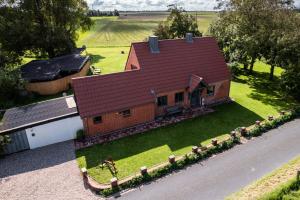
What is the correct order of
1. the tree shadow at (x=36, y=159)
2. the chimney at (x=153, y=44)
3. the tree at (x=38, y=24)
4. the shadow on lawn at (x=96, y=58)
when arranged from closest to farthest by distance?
1. the tree shadow at (x=36, y=159)
2. the chimney at (x=153, y=44)
3. the tree at (x=38, y=24)
4. the shadow on lawn at (x=96, y=58)

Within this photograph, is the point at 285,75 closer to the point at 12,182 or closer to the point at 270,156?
the point at 270,156

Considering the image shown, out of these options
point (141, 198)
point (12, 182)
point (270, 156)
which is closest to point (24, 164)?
point (12, 182)

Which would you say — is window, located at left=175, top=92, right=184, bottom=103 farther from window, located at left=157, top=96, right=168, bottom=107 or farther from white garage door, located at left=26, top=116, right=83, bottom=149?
white garage door, located at left=26, top=116, right=83, bottom=149

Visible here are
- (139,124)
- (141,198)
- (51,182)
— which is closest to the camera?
(141,198)

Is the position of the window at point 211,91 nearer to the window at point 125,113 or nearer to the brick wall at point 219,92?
the brick wall at point 219,92

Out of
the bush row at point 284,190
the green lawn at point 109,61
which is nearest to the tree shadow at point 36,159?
the bush row at point 284,190

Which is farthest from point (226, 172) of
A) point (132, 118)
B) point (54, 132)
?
point (54, 132)

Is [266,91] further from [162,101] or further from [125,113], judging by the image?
[125,113]

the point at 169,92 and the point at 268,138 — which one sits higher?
the point at 169,92
